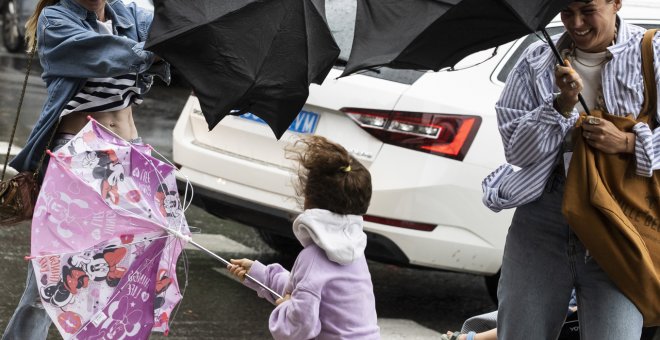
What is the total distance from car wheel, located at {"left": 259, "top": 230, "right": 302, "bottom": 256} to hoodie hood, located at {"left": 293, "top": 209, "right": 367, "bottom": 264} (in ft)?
11.1

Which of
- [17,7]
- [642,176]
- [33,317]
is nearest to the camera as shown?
[642,176]

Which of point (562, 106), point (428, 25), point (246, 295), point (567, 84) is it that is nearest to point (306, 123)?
point (246, 295)

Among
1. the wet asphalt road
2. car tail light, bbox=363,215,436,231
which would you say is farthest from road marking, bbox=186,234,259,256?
car tail light, bbox=363,215,436,231

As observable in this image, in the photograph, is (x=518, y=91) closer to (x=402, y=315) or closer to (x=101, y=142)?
(x=101, y=142)

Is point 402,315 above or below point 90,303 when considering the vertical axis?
below

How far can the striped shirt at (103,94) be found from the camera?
443 centimetres

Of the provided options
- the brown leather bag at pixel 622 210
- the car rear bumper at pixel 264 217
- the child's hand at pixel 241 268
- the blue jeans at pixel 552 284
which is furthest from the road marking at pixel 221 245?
the brown leather bag at pixel 622 210

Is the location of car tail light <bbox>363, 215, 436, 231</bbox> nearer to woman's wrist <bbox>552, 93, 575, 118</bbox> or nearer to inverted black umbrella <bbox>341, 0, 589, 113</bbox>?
woman's wrist <bbox>552, 93, 575, 118</bbox>

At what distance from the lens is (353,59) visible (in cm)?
314

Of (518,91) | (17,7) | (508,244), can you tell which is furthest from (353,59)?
(17,7)

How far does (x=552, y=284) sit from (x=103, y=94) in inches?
68.5

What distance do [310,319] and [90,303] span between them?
768mm

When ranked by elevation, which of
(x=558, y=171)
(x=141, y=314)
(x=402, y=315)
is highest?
(x=558, y=171)

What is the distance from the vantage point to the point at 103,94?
14.6 feet
